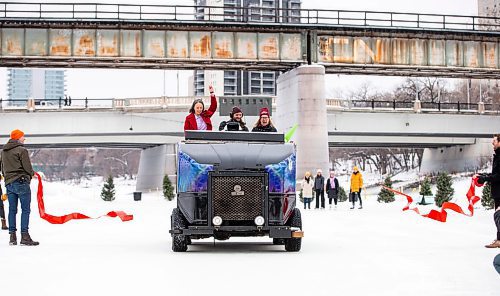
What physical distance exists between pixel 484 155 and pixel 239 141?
69.4 metres

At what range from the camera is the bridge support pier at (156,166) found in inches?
3029

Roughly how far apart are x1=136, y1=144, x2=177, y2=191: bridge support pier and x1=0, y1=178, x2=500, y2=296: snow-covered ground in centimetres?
5785

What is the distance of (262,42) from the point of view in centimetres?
4516

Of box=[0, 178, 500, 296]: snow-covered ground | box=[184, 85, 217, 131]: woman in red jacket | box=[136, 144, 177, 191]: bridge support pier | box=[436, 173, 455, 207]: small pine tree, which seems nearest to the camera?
box=[0, 178, 500, 296]: snow-covered ground

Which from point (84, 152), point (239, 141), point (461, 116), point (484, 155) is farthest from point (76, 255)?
point (84, 152)

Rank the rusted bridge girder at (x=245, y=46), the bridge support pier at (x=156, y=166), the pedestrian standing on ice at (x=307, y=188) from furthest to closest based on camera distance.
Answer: the bridge support pier at (x=156, y=166)
the rusted bridge girder at (x=245, y=46)
the pedestrian standing on ice at (x=307, y=188)

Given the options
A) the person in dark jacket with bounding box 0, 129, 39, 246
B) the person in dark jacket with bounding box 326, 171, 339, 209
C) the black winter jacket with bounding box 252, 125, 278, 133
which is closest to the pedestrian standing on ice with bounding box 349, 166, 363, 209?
the person in dark jacket with bounding box 326, 171, 339, 209

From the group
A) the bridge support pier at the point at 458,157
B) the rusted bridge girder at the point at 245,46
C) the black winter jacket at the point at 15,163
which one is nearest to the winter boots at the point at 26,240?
the black winter jacket at the point at 15,163

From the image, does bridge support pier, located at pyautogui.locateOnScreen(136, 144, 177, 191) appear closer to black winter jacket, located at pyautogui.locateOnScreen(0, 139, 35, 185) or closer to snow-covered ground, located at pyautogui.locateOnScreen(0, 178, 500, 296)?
snow-covered ground, located at pyautogui.locateOnScreen(0, 178, 500, 296)

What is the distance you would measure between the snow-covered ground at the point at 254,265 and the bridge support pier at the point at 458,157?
62.3 meters

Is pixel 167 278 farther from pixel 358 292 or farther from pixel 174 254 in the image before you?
pixel 174 254

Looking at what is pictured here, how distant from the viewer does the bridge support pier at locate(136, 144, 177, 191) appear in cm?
7694

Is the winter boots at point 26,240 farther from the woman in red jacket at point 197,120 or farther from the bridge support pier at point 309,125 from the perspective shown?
the bridge support pier at point 309,125

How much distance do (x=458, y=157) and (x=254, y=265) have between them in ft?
251
